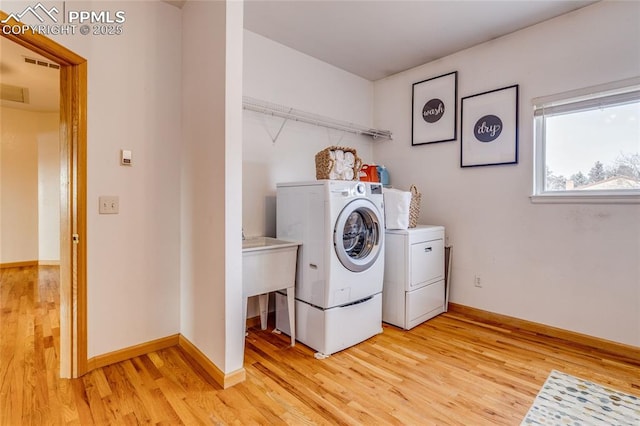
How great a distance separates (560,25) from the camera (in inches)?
94.8

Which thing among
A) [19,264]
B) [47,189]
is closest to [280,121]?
[47,189]

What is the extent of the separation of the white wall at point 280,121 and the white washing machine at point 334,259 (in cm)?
30

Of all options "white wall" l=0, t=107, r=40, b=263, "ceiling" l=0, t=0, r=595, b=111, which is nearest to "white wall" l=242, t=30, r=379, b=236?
"ceiling" l=0, t=0, r=595, b=111

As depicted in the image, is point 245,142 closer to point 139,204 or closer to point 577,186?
point 139,204

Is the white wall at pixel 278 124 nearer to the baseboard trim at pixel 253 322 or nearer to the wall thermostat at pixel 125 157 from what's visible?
the baseboard trim at pixel 253 322

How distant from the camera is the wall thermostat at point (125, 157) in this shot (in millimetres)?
2008

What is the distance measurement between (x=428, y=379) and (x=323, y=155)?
1.62 meters

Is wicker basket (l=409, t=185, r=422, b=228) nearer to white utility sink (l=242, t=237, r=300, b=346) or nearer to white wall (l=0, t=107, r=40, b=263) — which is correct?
white utility sink (l=242, t=237, r=300, b=346)

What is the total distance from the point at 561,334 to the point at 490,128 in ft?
5.73

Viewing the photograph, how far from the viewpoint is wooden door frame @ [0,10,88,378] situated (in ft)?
5.93

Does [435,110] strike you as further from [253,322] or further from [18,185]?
[18,185]

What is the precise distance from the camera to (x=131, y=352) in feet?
6.73

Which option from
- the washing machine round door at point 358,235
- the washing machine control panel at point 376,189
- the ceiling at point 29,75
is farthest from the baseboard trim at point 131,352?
the ceiling at point 29,75

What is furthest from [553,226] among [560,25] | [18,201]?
[18,201]
